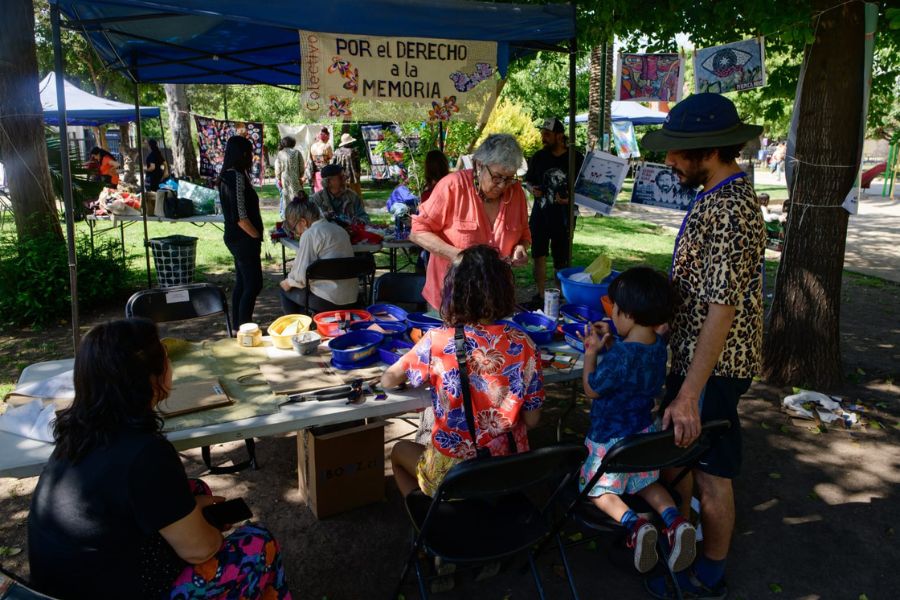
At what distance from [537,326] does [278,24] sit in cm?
220

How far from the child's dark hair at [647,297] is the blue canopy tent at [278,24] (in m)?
2.22

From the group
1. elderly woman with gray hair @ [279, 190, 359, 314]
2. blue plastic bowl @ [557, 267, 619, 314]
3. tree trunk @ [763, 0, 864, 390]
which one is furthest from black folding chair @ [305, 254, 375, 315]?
tree trunk @ [763, 0, 864, 390]

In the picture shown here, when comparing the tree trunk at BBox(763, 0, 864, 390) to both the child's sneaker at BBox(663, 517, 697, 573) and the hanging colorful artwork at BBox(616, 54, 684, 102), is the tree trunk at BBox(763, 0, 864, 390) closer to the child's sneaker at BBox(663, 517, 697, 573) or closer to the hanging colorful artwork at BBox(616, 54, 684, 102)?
the hanging colorful artwork at BBox(616, 54, 684, 102)

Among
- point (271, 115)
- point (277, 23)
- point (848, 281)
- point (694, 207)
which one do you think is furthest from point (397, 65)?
point (271, 115)

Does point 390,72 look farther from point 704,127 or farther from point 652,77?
point 704,127

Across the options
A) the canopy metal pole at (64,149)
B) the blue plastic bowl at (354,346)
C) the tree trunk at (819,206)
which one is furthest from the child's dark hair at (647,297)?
the tree trunk at (819,206)

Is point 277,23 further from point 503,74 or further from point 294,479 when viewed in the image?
point 294,479

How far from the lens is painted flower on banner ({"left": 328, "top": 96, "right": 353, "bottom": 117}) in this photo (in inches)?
152

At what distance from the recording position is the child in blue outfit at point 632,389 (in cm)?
229

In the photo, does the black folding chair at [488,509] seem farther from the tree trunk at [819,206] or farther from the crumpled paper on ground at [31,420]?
the tree trunk at [819,206]

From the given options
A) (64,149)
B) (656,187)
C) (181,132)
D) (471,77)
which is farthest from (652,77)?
(181,132)

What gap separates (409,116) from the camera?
434cm

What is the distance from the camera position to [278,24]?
3443 mm

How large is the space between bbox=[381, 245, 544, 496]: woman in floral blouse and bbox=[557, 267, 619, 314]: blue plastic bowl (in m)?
1.04
